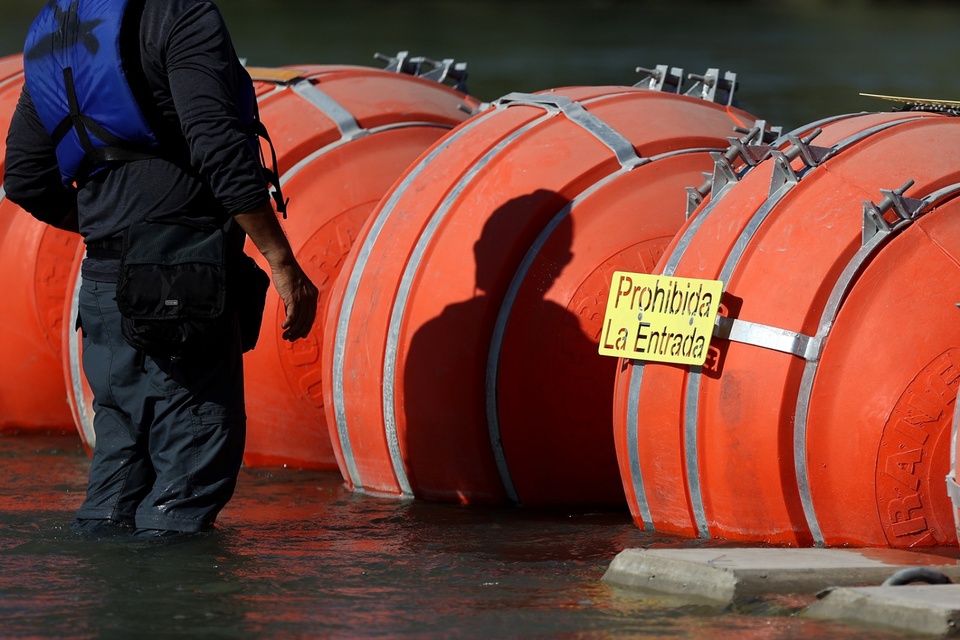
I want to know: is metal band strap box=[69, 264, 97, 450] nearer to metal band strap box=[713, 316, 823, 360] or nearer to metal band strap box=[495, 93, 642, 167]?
metal band strap box=[495, 93, 642, 167]

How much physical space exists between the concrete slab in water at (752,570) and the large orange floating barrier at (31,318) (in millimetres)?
3579

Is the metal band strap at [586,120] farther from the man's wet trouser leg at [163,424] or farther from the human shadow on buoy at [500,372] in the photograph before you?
the man's wet trouser leg at [163,424]

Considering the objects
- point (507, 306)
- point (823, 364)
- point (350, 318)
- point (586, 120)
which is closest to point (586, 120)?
point (586, 120)

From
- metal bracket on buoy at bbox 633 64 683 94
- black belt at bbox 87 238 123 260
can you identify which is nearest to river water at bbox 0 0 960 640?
black belt at bbox 87 238 123 260

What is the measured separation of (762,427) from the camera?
4559 millimetres

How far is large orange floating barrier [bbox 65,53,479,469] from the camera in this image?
20.5 ft

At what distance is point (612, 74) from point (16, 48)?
29.2ft

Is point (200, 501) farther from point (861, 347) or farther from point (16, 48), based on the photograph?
point (16, 48)

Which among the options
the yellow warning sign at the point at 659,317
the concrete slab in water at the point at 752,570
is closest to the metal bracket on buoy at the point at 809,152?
the yellow warning sign at the point at 659,317

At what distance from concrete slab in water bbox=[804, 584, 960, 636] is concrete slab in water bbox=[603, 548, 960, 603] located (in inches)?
6.8

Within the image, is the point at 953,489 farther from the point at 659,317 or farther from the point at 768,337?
the point at 659,317

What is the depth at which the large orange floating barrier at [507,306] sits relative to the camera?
543 centimetres

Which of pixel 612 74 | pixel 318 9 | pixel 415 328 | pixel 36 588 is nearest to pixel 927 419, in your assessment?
pixel 415 328

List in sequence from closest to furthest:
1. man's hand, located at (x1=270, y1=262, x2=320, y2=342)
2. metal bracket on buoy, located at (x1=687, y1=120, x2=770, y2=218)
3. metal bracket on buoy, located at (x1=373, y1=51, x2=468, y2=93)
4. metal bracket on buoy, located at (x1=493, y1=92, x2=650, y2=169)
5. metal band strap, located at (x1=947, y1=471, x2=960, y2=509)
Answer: metal band strap, located at (x1=947, y1=471, x2=960, y2=509) → man's hand, located at (x1=270, y1=262, x2=320, y2=342) → metal bracket on buoy, located at (x1=687, y1=120, x2=770, y2=218) → metal bracket on buoy, located at (x1=493, y1=92, x2=650, y2=169) → metal bracket on buoy, located at (x1=373, y1=51, x2=468, y2=93)
